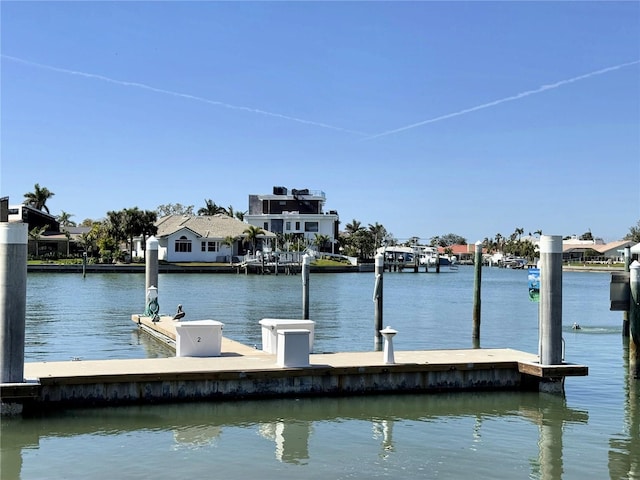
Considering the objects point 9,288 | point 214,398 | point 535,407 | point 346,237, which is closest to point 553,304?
point 535,407

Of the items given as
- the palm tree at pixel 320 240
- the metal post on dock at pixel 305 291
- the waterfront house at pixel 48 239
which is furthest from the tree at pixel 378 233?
the metal post on dock at pixel 305 291

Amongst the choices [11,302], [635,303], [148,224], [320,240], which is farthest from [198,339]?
[320,240]

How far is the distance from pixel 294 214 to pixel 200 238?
17.7m

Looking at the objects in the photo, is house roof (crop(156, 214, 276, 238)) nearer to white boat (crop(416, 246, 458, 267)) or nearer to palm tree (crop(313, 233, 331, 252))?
palm tree (crop(313, 233, 331, 252))

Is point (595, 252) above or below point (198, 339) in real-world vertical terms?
above

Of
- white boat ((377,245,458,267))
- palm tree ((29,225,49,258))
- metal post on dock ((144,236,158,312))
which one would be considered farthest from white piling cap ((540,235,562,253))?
white boat ((377,245,458,267))

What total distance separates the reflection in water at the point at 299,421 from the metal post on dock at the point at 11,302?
3.37 ft

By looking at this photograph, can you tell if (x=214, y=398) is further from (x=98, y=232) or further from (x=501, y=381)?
(x=98, y=232)

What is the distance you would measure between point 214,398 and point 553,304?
7191mm

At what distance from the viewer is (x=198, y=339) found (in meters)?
17.2

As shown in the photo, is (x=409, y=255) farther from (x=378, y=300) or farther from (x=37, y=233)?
(x=378, y=300)

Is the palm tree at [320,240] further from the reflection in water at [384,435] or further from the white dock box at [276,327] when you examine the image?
the reflection in water at [384,435]

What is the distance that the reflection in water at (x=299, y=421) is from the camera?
42.5 feet

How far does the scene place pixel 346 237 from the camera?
142m
